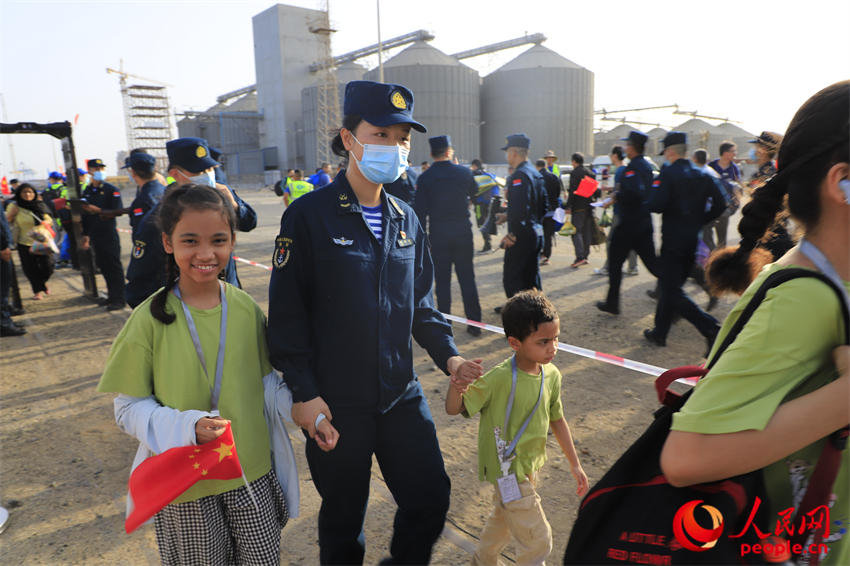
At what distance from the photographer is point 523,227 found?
6.07 m

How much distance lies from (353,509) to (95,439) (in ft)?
10.2

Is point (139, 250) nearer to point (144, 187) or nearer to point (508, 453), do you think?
point (508, 453)

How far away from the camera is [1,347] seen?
649cm

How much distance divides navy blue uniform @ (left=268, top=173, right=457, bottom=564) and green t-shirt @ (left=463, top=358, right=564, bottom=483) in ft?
0.98

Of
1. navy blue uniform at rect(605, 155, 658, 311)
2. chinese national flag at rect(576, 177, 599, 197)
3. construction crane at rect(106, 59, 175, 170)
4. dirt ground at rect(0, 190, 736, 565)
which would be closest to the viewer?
dirt ground at rect(0, 190, 736, 565)

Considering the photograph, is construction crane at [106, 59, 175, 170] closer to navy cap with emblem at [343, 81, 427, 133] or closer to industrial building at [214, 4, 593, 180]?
industrial building at [214, 4, 593, 180]

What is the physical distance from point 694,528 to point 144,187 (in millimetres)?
5520

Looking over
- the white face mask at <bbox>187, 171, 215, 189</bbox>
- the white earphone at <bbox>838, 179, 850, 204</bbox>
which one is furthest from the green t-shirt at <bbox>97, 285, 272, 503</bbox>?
the white face mask at <bbox>187, 171, 215, 189</bbox>

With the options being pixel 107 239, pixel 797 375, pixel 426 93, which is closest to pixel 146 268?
pixel 797 375

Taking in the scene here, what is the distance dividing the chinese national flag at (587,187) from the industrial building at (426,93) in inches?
1494

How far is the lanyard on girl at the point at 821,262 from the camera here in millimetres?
987

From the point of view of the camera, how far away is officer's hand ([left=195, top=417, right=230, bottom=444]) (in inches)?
68.3

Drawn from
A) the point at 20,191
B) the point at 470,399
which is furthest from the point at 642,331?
the point at 20,191

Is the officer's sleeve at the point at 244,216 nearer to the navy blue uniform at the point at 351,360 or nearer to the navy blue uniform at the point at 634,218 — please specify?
the navy blue uniform at the point at 351,360
